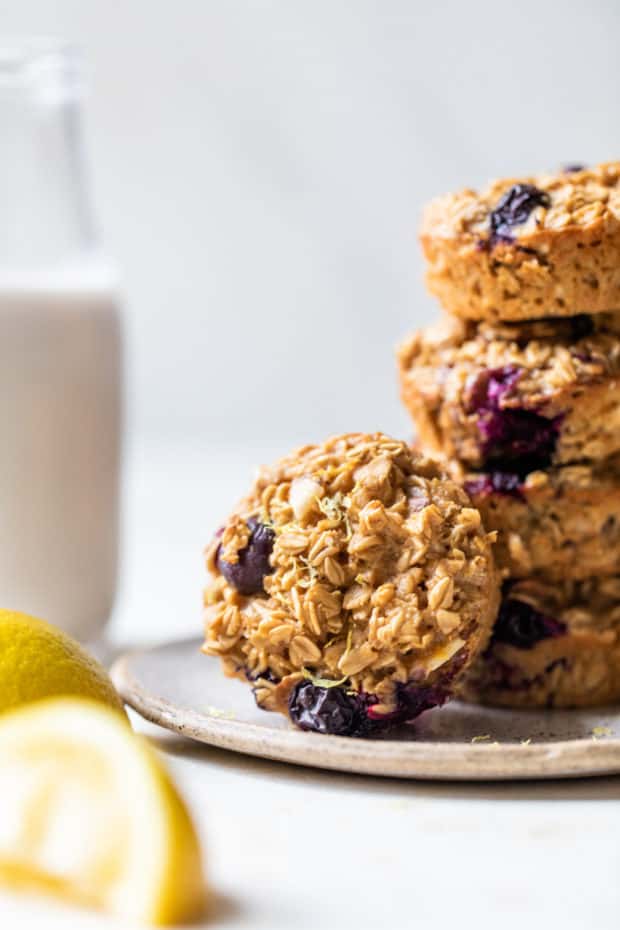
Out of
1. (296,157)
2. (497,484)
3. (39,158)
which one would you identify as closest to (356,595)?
(497,484)

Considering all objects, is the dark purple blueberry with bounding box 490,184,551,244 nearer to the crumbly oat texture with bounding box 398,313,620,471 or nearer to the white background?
the crumbly oat texture with bounding box 398,313,620,471

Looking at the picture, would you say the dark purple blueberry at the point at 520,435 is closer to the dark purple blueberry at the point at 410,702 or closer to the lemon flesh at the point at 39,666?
the dark purple blueberry at the point at 410,702

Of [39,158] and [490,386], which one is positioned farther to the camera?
[39,158]

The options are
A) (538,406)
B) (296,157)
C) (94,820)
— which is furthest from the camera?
(296,157)

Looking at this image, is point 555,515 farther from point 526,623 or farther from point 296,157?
point 296,157

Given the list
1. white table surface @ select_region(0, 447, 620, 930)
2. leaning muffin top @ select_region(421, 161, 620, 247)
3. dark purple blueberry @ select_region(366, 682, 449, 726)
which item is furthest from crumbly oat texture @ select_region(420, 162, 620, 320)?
white table surface @ select_region(0, 447, 620, 930)

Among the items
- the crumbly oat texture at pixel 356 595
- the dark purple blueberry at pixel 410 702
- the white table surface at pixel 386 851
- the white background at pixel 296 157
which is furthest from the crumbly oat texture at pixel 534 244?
the white background at pixel 296 157
